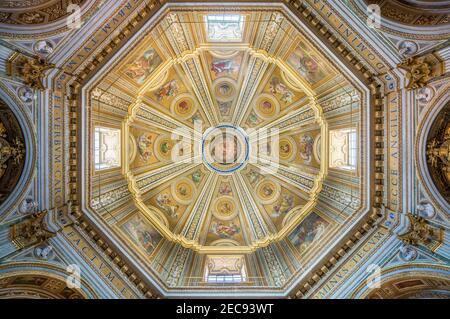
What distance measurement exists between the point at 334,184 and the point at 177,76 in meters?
9.63

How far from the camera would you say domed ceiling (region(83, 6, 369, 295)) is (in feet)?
43.8

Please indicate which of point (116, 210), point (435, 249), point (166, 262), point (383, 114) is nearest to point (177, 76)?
point (116, 210)

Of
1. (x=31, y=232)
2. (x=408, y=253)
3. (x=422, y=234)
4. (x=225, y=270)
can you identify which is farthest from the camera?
(x=225, y=270)

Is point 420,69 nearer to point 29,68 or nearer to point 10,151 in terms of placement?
point 29,68

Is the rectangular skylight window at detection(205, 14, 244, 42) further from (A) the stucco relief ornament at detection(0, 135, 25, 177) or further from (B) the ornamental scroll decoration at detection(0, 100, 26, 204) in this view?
(A) the stucco relief ornament at detection(0, 135, 25, 177)

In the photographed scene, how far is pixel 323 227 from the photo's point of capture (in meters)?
14.9

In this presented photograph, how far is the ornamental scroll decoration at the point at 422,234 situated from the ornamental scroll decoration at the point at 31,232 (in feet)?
38.9

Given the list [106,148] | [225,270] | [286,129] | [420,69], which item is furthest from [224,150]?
[420,69]

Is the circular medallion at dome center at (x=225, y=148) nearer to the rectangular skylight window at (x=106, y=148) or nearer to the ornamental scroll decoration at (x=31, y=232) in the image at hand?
the rectangular skylight window at (x=106, y=148)

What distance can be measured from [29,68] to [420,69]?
11767mm

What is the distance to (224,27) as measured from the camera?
569 inches

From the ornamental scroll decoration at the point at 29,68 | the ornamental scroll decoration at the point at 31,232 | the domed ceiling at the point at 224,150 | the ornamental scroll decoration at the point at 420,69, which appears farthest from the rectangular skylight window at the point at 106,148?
the ornamental scroll decoration at the point at 420,69

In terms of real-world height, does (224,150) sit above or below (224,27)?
below
